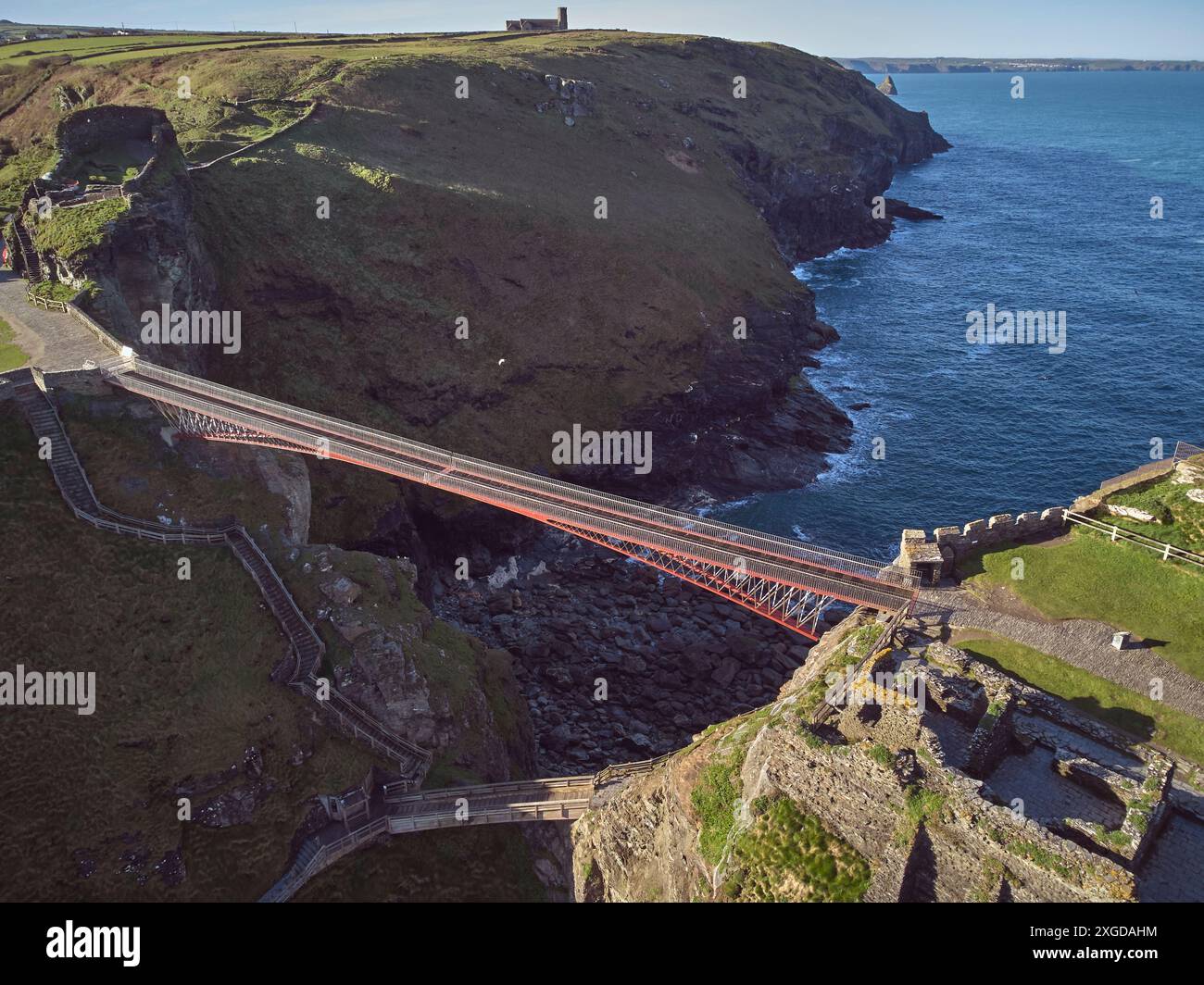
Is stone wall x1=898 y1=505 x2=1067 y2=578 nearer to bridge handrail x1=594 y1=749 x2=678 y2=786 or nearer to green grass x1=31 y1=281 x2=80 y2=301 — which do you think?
bridge handrail x1=594 y1=749 x2=678 y2=786

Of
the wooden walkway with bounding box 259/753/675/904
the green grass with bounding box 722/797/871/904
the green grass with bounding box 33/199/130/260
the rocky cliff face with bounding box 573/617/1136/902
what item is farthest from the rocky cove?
the green grass with bounding box 722/797/871/904

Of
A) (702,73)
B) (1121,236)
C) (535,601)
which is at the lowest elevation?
(535,601)

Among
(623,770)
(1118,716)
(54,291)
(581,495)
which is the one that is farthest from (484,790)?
(54,291)

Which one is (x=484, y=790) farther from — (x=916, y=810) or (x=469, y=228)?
(x=469, y=228)

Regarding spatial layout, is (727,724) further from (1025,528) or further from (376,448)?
(376,448)

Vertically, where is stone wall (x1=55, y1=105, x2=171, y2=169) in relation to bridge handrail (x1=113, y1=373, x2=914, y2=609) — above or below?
above

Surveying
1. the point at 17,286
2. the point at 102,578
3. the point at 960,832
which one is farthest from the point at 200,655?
the point at 17,286
